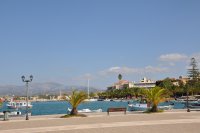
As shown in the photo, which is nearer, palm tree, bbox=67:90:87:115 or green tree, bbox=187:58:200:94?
palm tree, bbox=67:90:87:115

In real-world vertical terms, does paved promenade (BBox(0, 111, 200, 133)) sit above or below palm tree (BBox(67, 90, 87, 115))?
below

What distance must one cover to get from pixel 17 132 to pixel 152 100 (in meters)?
19.0

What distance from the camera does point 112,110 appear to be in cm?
3694

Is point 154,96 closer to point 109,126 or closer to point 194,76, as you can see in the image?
point 109,126

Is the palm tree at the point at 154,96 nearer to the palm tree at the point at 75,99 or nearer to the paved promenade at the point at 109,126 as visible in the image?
the palm tree at the point at 75,99

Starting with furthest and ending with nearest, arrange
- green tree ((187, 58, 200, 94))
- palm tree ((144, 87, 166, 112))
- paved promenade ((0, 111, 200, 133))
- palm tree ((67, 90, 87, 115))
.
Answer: green tree ((187, 58, 200, 94)), palm tree ((144, 87, 166, 112)), palm tree ((67, 90, 87, 115)), paved promenade ((0, 111, 200, 133))

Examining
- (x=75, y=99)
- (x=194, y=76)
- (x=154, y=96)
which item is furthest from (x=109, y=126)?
(x=194, y=76)

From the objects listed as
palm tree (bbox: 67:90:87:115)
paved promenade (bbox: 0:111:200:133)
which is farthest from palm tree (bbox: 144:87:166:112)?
paved promenade (bbox: 0:111:200:133)

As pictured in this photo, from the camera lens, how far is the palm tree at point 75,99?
3303 cm

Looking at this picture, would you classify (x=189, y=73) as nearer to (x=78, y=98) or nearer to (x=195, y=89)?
(x=195, y=89)

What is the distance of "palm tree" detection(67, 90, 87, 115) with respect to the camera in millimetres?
33031

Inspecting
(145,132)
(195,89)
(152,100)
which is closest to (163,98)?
(152,100)

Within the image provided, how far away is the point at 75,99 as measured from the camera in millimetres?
33281

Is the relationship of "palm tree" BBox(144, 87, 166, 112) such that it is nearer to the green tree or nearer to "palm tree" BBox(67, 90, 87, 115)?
"palm tree" BBox(67, 90, 87, 115)
